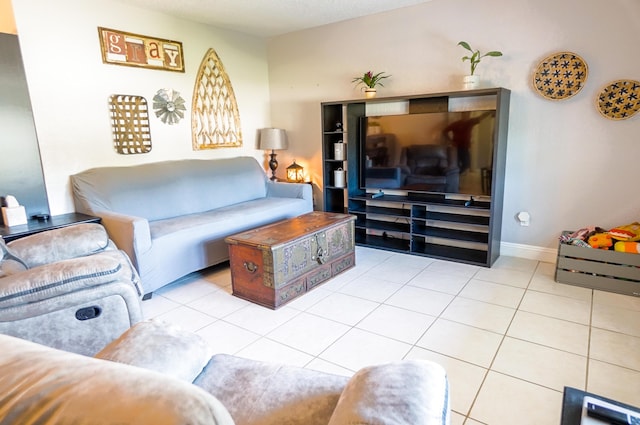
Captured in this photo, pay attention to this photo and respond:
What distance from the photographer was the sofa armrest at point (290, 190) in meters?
4.14

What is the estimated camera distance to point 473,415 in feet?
5.27

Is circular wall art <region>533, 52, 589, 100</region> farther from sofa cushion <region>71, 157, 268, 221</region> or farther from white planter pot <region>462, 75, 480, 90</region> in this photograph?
sofa cushion <region>71, 157, 268, 221</region>

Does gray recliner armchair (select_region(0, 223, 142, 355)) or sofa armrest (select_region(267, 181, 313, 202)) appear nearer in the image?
gray recliner armchair (select_region(0, 223, 142, 355))

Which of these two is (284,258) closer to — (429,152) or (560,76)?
(429,152)

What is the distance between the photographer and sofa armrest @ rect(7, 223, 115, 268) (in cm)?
206

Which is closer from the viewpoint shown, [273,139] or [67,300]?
[67,300]

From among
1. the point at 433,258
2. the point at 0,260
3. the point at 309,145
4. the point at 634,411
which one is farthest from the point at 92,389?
the point at 309,145

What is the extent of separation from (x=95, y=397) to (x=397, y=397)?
56cm

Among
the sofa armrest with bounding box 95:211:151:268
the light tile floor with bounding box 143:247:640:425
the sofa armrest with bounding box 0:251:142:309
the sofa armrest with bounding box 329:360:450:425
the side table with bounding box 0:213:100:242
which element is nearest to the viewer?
the sofa armrest with bounding box 329:360:450:425

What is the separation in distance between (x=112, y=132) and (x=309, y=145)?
86.0 inches

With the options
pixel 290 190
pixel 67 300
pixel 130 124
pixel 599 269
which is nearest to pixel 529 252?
pixel 599 269

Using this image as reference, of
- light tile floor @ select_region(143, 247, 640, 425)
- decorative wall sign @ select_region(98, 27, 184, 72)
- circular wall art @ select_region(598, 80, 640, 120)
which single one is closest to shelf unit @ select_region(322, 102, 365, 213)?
light tile floor @ select_region(143, 247, 640, 425)

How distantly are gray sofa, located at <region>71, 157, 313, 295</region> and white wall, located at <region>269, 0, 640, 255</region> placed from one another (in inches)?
69.8

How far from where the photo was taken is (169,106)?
12.6 ft
